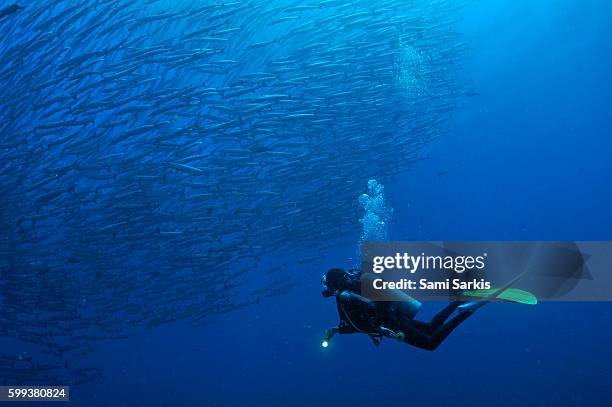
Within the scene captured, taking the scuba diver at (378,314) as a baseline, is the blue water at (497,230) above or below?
above

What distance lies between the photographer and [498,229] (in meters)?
23.3

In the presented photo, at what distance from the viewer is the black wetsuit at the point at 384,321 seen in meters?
4.82

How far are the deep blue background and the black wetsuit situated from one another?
1456cm

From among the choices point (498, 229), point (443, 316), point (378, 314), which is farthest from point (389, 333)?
point (498, 229)

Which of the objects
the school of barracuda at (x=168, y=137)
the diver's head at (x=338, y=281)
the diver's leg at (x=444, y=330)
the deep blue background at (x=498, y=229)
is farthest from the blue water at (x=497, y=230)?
the diver's head at (x=338, y=281)

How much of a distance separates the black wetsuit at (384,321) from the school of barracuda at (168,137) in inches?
133

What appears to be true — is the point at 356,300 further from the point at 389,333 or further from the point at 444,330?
the point at 444,330

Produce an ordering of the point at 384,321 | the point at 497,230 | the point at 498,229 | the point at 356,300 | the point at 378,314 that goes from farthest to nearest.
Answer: the point at 497,230
the point at 498,229
the point at 384,321
the point at 378,314
the point at 356,300

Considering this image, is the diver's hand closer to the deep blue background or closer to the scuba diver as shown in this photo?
the scuba diver

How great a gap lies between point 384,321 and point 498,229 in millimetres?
20074

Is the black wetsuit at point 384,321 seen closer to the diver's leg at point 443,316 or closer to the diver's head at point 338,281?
the diver's leg at point 443,316

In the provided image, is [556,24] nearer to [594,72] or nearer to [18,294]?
[594,72]

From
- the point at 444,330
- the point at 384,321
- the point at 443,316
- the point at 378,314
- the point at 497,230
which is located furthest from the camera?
the point at 497,230

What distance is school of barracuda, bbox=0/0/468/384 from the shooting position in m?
8.23
